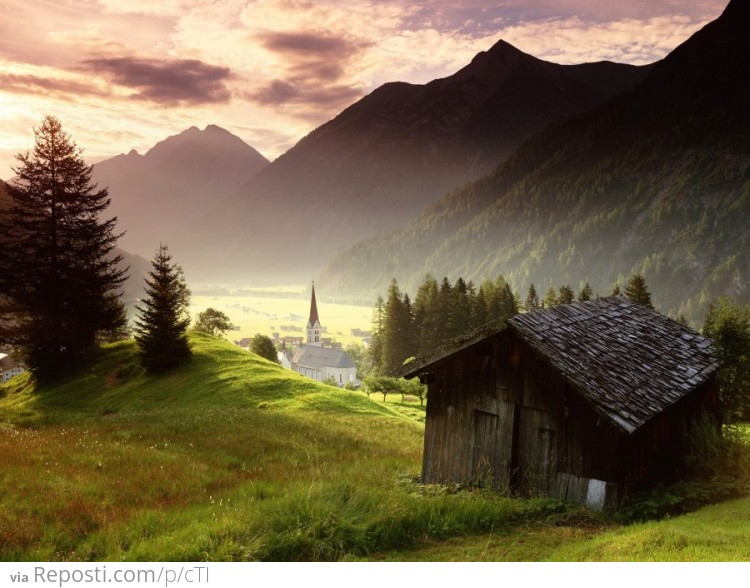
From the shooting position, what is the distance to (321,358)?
14988cm

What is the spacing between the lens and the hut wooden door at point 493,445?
12.8 metres

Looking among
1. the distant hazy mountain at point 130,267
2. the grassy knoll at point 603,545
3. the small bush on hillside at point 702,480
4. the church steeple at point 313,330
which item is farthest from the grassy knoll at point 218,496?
the church steeple at point 313,330

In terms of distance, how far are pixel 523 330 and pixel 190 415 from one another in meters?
18.1

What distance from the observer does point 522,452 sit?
41.6 ft

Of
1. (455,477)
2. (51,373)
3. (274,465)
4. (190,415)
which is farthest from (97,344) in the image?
(455,477)

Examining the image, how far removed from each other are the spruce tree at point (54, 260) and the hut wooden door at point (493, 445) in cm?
2728

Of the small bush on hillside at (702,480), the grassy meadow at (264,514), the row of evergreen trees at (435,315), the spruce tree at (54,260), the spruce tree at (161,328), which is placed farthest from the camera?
the row of evergreen trees at (435,315)

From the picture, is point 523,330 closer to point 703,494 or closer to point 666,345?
point 703,494

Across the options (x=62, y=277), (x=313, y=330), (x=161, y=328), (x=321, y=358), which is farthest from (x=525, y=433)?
(x=313, y=330)

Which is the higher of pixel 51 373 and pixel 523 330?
pixel 523 330

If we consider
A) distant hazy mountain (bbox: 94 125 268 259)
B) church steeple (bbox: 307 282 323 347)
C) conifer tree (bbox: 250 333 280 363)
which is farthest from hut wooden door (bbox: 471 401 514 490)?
church steeple (bbox: 307 282 323 347)

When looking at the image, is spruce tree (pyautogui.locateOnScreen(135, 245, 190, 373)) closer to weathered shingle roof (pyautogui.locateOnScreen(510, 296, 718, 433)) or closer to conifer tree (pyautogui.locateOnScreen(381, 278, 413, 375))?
weathered shingle roof (pyautogui.locateOnScreen(510, 296, 718, 433))

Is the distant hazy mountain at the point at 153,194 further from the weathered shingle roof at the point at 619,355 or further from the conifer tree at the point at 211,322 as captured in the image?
the weathered shingle roof at the point at 619,355

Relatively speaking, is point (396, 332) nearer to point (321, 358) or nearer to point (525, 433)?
point (321, 358)
